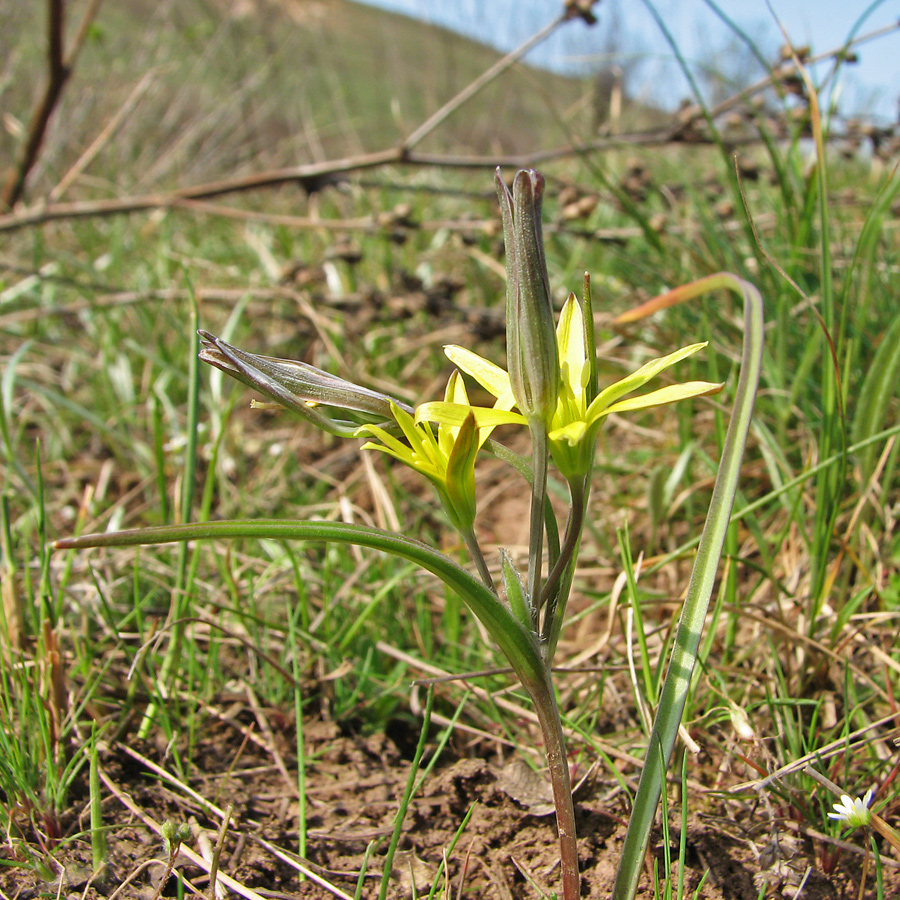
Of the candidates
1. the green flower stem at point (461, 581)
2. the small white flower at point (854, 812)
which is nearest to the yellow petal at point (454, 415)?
the green flower stem at point (461, 581)

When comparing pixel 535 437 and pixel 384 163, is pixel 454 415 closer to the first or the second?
pixel 535 437

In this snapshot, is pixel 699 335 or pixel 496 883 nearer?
pixel 496 883

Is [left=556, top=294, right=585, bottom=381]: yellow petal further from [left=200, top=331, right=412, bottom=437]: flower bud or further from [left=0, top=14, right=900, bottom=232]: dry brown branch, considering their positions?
[left=0, top=14, right=900, bottom=232]: dry brown branch

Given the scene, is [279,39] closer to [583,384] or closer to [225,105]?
[225,105]

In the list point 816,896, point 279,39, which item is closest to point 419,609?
point 816,896

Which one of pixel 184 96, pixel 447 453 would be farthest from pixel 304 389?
pixel 184 96

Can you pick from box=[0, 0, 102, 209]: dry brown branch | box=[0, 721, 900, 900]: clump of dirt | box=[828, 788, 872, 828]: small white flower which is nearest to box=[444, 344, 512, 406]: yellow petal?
box=[0, 721, 900, 900]: clump of dirt

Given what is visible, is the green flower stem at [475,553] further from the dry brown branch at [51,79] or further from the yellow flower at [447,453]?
the dry brown branch at [51,79]
